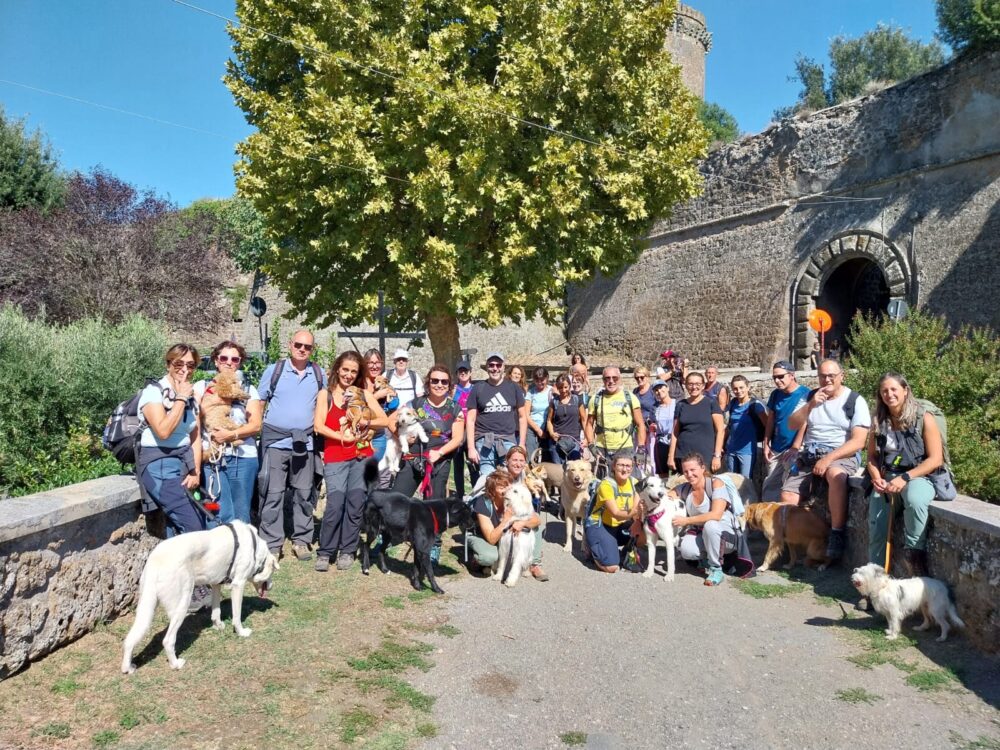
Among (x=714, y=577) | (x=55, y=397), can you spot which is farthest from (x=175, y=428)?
(x=714, y=577)

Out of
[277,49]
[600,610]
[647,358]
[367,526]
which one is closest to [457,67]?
[277,49]

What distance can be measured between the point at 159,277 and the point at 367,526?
14.3 meters

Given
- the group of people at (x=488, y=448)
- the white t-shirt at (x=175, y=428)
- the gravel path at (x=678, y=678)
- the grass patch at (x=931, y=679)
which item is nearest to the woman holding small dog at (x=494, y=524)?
the group of people at (x=488, y=448)

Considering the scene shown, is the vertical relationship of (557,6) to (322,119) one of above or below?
above

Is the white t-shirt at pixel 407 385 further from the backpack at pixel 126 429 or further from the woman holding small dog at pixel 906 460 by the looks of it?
the woman holding small dog at pixel 906 460

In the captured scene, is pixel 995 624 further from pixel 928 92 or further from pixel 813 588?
pixel 928 92

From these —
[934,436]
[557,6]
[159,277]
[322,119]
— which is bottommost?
[934,436]

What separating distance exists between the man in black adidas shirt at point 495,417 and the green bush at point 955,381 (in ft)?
14.7

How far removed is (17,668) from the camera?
3.91 meters

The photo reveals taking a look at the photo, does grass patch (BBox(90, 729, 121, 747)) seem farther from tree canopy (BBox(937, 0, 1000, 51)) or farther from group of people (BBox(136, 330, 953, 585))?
tree canopy (BBox(937, 0, 1000, 51))

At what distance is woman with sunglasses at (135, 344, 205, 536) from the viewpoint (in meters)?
4.72

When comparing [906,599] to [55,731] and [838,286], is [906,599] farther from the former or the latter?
[838,286]

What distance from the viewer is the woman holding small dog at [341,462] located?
620 cm

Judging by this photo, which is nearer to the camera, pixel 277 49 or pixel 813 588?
pixel 813 588
